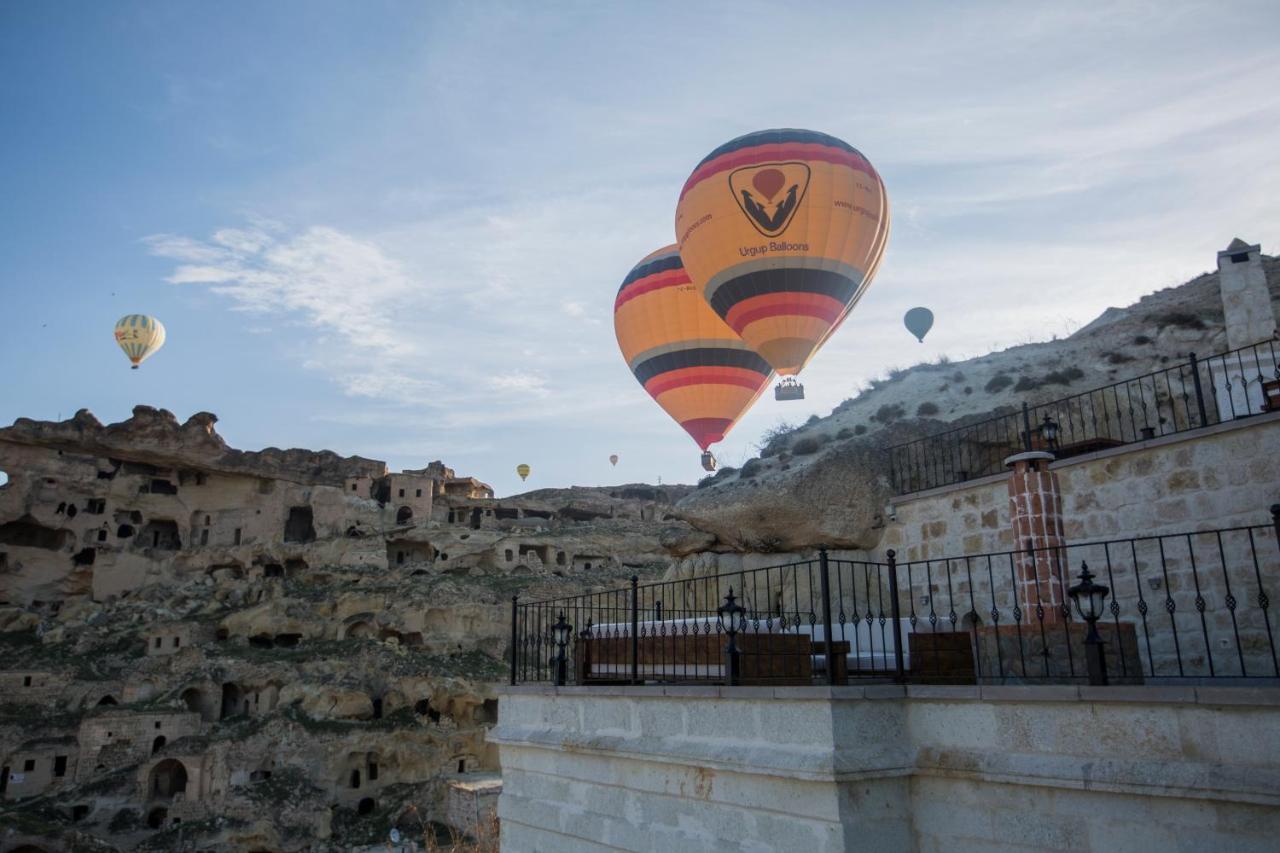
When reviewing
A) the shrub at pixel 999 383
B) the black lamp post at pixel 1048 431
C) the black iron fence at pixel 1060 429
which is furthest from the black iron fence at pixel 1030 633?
the shrub at pixel 999 383

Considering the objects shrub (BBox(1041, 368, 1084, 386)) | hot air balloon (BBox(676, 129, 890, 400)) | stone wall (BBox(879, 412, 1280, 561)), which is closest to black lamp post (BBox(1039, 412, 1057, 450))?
stone wall (BBox(879, 412, 1280, 561))

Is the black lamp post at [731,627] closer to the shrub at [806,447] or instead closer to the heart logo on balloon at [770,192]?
the shrub at [806,447]

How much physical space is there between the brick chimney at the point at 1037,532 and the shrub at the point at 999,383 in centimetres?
895

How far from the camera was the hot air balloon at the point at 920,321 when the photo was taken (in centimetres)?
3744

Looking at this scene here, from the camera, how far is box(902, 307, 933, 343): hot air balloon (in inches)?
1474

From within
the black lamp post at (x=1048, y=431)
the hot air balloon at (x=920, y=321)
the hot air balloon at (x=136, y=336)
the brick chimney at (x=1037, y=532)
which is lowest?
the brick chimney at (x=1037, y=532)

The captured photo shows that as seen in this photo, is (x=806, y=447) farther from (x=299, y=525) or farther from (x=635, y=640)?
(x=299, y=525)

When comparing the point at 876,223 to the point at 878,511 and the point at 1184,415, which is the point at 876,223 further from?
the point at 878,511

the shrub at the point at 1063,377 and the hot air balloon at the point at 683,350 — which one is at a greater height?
the hot air balloon at the point at 683,350

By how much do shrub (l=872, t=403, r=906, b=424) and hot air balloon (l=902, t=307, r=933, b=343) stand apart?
72.9ft

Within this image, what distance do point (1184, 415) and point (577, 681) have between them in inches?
412

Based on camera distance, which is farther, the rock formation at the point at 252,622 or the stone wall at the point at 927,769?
the rock formation at the point at 252,622

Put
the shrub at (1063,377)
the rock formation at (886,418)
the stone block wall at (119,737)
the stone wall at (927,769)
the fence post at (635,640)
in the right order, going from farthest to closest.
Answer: the stone block wall at (119,737)
the shrub at (1063,377)
the rock formation at (886,418)
the fence post at (635,640)
the stone wall at (927,769)

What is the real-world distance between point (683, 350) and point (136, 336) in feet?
156
